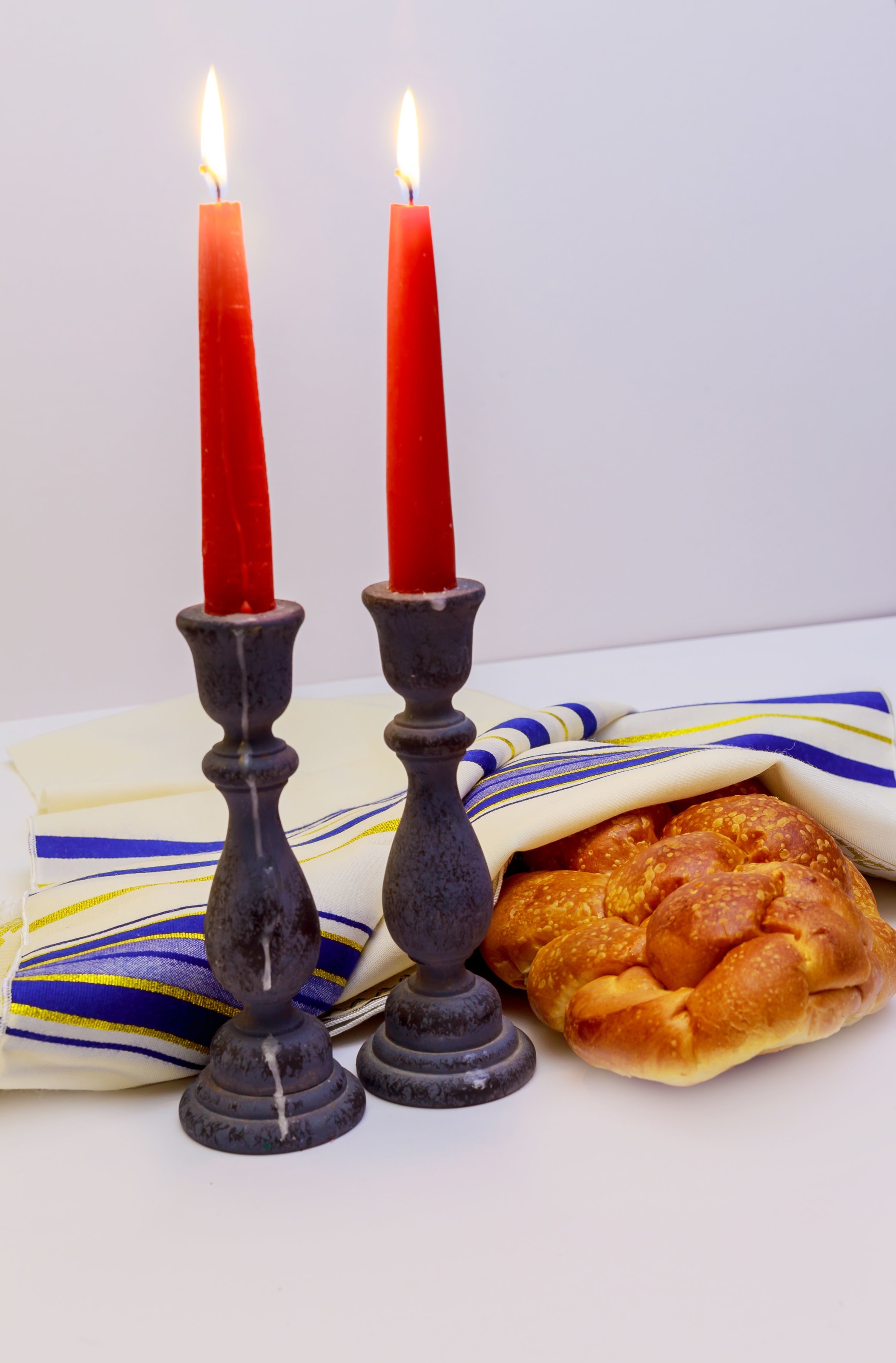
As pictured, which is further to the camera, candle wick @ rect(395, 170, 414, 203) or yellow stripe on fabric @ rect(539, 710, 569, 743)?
yellow stripe on fabric @ rect(539, 710, 569, 743)

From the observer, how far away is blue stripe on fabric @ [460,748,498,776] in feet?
3.45

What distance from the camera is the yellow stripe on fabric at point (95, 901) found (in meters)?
0.91

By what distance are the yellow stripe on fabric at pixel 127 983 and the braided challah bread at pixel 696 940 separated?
198 mm

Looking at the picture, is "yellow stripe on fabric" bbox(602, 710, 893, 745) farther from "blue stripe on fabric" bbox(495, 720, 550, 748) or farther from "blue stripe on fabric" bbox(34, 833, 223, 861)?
"blue stripe on fabric" bbox(34, 833, 223, 861)

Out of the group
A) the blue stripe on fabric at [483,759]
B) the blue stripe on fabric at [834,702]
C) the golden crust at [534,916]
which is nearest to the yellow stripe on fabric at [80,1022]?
the golden crust at [534,916]

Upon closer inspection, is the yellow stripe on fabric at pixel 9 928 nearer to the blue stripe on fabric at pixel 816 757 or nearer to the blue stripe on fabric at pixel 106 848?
the blue stripe on fabric at pixel 106 848

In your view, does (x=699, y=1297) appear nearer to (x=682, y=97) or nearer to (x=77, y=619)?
(x=77, y=619)

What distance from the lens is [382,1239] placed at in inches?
25.4

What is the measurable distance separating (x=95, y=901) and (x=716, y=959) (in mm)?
442

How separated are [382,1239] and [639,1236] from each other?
126 millimetres

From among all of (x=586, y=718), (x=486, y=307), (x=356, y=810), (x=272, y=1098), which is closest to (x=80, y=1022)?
(x=272, y=1098)

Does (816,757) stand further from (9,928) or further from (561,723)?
(9,928)

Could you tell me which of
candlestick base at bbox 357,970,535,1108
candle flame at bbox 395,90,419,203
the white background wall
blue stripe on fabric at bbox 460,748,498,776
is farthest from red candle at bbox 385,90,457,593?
the white background wall

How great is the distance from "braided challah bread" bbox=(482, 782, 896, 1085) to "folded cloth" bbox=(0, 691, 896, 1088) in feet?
0.14
